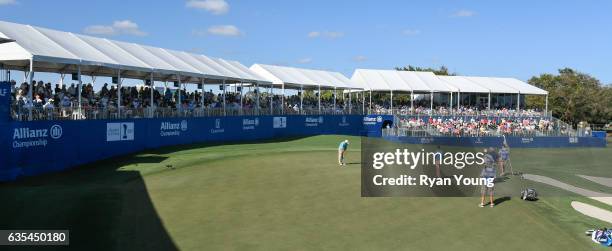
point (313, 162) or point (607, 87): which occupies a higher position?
point (607, 87)

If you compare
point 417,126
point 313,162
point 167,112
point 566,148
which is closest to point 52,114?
point 167,112

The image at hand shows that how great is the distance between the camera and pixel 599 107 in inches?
3263

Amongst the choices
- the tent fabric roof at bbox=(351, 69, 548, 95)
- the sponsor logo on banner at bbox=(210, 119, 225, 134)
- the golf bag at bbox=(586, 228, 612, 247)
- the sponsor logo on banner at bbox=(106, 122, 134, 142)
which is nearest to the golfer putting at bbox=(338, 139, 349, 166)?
the sponsor logo on banner at bbox=(106, 122, 134, 142)

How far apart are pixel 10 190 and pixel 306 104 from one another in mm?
35150

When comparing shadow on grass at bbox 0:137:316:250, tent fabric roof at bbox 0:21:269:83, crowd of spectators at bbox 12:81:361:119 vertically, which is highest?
tent fabric roof at bbox 0:21:269:83

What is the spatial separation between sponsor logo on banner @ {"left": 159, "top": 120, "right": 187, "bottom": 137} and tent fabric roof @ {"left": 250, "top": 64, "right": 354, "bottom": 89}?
46.2ft

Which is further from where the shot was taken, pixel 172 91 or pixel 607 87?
pixel 607 87

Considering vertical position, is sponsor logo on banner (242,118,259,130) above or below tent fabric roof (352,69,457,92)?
below

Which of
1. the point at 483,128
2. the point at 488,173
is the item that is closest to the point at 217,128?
the point at 483,128

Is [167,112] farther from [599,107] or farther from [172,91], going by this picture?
[599,107]

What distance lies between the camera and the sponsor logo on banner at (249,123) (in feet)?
130

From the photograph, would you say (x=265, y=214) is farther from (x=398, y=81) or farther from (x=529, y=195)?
(x=398, y=81)

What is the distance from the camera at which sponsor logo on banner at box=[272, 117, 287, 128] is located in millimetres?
43759

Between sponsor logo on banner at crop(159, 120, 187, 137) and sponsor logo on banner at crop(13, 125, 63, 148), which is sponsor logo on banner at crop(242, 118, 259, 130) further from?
sponsor logo on banner at crop(13, 125, 63, 148)
